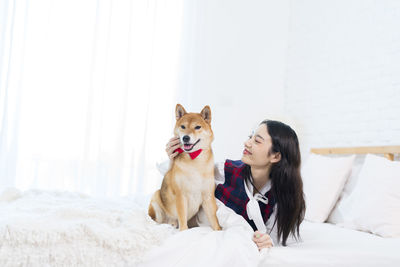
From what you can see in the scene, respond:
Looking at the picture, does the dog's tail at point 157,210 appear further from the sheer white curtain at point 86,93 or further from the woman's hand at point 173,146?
the sheer white curtain at point 86,93

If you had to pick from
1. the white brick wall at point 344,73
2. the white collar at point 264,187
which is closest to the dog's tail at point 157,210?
the white collar at point 264,187

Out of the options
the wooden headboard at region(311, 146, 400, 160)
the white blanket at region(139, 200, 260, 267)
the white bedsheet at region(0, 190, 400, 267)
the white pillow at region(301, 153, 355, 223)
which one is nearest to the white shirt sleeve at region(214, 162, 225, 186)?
the white bedsheet at region(0, 190, 400, 267)

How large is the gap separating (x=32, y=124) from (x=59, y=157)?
406mm

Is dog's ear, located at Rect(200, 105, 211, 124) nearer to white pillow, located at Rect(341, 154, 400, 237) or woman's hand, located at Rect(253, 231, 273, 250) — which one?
woman's hand, located at Rect(253, 231, 273, 250)

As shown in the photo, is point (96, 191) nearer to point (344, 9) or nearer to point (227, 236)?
point (227, 236)

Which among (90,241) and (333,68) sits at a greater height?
(333,68)

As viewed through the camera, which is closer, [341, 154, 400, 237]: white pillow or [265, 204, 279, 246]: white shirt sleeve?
[265, 204, 279, 246]: white shirt sleeve

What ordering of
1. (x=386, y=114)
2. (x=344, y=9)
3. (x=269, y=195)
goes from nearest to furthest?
(x=269, y=195)
(x=386, y=114)
(x=344, y=9)

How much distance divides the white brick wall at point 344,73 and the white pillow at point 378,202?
2.41ft

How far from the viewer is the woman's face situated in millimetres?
1475

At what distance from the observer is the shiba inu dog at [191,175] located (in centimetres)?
132

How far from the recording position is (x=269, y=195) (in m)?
1.50

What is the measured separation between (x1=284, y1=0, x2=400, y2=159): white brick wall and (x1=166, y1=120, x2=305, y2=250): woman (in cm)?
139

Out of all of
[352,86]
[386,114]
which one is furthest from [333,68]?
[386,114]
